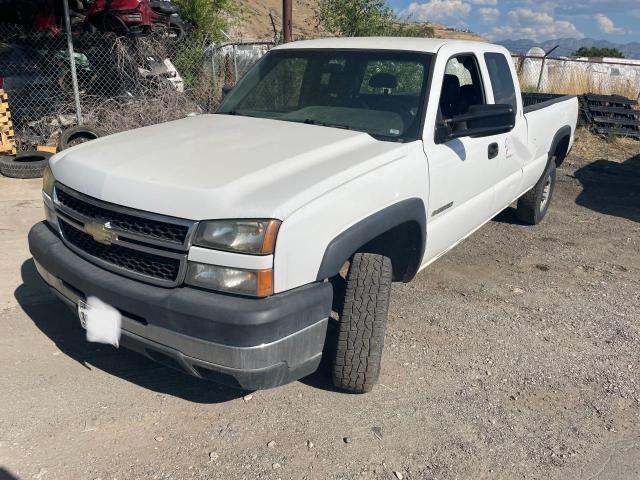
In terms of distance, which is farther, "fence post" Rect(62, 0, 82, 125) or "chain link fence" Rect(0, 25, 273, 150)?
"chain link fence" Rect(0, 25, 273, 150)

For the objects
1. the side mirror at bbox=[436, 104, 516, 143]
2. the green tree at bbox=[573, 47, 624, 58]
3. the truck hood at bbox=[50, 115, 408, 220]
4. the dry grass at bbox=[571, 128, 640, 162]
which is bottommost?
the green tree at bbox=[573, 47, 624, 58]

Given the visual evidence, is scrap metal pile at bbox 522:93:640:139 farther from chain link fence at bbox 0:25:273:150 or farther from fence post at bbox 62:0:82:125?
fence post at bbox 62:0:82:125

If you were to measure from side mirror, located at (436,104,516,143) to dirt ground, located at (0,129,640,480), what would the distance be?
1.34m

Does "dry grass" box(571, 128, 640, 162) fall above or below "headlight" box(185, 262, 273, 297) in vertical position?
below

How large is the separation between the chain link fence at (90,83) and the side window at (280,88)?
16.7 ft

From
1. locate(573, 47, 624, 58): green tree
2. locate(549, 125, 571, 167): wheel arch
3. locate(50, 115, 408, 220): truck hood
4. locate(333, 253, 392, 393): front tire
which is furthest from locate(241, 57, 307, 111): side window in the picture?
locate(573, 47, 624, 58): green tree

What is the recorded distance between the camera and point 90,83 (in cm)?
922

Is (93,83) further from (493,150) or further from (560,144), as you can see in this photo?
(493,150)

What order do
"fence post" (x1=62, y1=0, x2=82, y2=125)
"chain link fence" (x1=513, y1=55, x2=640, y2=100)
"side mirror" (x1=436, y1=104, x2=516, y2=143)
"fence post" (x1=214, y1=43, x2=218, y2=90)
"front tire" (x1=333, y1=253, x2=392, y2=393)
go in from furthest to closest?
"chain link fence" (x1=513, y1=55, x2=640, y2=100) < "fence post" (x1=214, y1=43, x2=218, y2=90) < "fence post" (x1=62, y1=0, x2=82, y2=125) < "side mirror" (x1=436, y1=104, x2=516, y2=143) < "front tire" (x1=333, y1=253, x2=392, y2=393)

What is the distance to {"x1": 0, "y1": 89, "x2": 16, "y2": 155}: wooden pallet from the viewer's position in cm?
734

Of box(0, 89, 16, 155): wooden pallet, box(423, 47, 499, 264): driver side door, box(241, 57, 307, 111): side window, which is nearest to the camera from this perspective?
box(423, 47, 499, 264): driver side door

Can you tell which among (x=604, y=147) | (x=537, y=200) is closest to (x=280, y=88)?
Result: (x=537, y=200)

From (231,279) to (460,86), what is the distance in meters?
2.68

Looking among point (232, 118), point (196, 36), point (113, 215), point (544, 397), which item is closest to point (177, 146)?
point (113, 215)
